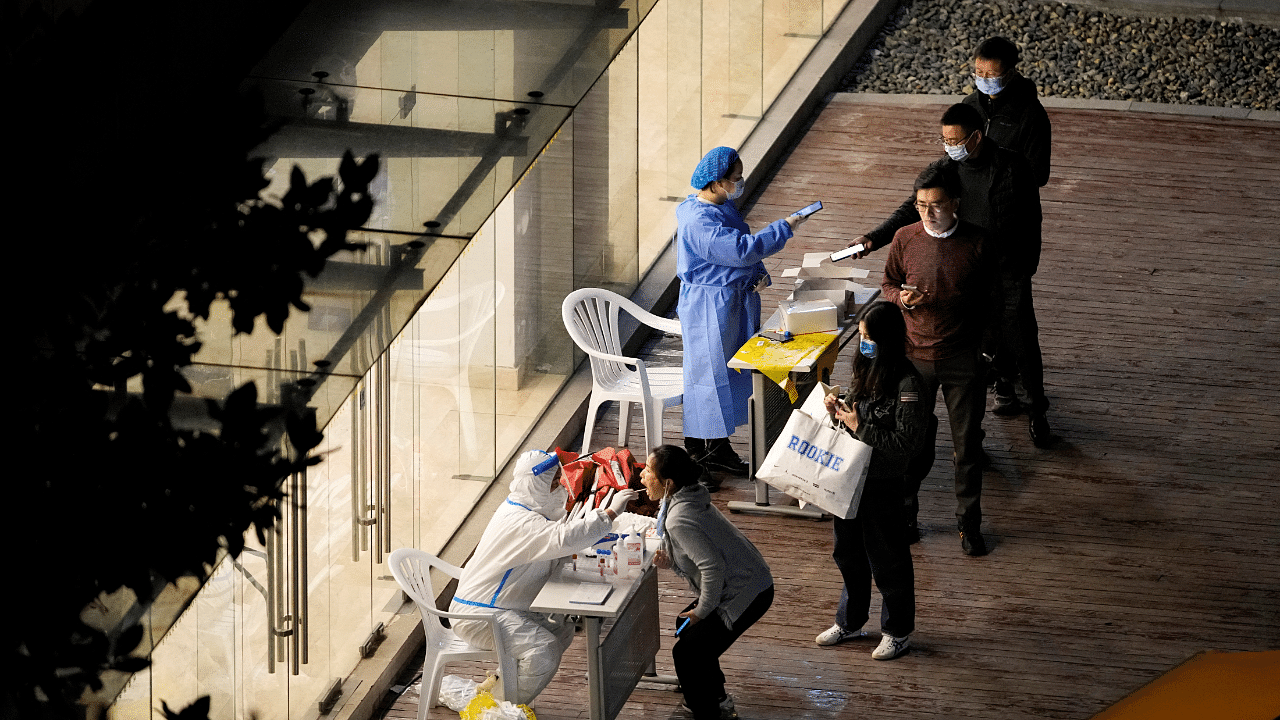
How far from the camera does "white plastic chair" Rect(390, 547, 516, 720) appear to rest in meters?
6.03

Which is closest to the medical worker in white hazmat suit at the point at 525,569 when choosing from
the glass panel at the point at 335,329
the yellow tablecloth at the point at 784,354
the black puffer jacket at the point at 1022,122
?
the glass panel at the point at 335,329

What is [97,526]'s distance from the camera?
236 centimetres

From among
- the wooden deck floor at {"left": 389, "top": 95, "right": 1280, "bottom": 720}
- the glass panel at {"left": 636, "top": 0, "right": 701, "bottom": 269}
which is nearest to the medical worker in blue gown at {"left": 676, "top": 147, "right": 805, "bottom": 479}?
the wooden deck floor at {"left": 389, "top": 95, "right": 1280, "bottom": 720}

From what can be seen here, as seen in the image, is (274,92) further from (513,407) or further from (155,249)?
(155,249)

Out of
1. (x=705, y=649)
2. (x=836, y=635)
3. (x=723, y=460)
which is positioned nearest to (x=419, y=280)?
(x=705, y=649)

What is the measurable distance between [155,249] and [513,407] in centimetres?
581

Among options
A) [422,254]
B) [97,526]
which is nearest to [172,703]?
[422,254]

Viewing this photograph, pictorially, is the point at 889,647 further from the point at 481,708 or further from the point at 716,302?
the point at 716,302

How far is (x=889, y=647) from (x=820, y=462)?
0.96 meters

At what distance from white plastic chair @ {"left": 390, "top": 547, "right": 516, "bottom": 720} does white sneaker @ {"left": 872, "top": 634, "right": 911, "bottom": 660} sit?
1.53 m

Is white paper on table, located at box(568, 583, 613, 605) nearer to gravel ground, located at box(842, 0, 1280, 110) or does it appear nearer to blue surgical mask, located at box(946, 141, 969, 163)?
blue surgical mask, located at box(946, 141, 969, 163)

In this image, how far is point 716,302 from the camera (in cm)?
772

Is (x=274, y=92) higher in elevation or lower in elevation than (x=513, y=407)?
higher

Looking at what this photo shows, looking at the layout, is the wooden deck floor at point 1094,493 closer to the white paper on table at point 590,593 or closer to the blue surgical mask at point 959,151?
the white paper on table at point 590,593
